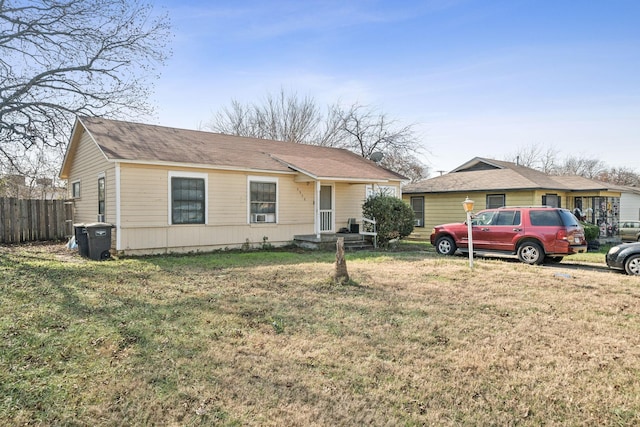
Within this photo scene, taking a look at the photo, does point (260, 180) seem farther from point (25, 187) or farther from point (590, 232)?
point (25, 187)

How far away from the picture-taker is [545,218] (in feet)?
36.3

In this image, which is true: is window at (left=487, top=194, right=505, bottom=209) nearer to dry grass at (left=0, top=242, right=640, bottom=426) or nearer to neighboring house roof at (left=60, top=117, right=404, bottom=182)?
neighboring house roof at (left=60, top=117, right=404, bottom=182)

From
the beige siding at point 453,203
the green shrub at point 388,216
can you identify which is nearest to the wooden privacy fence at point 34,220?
the green shrub at point 388,216

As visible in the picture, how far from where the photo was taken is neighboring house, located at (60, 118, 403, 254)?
11883 millimetres

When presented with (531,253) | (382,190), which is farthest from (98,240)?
(531,253)

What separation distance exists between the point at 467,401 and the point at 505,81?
12796mm

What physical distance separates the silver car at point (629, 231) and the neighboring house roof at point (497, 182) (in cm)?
199

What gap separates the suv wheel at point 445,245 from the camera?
515 inches

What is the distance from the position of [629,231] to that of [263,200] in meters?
16.9

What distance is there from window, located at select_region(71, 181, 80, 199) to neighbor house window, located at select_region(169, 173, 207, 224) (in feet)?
19.8

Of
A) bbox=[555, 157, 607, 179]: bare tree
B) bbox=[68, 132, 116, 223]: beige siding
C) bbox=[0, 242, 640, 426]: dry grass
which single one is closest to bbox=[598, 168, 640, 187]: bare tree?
bbox=[555, 157, 607, 179]: bare tree

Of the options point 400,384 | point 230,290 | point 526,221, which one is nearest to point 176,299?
point 230,290

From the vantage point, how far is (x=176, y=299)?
6457 mm

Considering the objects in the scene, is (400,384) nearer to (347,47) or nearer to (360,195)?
(347,47)
